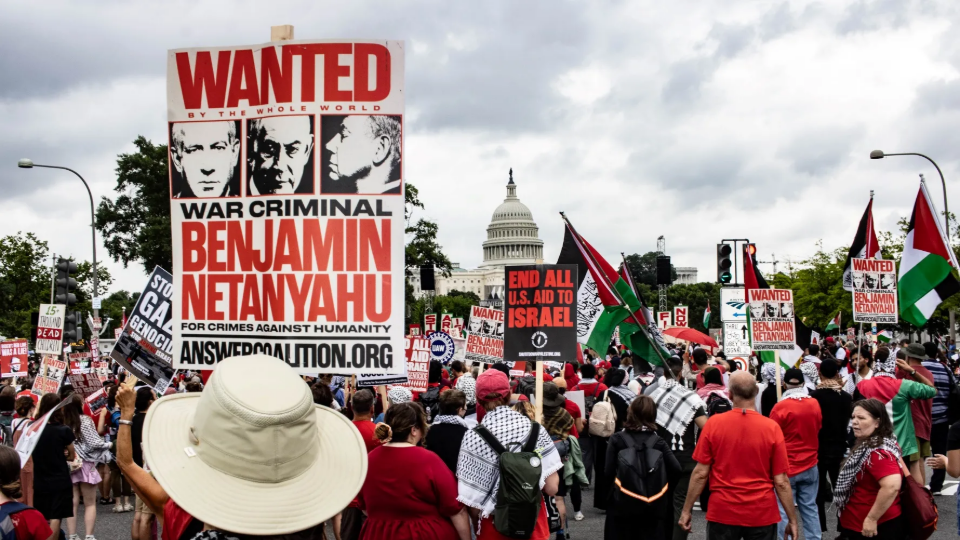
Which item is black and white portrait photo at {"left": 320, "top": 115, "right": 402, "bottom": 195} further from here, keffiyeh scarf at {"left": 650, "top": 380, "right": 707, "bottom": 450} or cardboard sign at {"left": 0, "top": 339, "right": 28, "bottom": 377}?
cardboard sign at {"left": 0, "top": 339, "right": 28, "bottom": 377}

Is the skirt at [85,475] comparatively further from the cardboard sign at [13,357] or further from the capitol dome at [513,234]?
the capitol dome at [513,234]

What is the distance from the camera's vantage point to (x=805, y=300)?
57.2m

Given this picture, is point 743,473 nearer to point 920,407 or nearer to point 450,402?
point 450,402

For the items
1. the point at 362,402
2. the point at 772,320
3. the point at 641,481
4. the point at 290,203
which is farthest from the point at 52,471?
the point at 772,320

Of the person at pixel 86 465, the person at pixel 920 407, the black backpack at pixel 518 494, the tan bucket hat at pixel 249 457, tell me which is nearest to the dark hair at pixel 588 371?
the person at pixel 920 407

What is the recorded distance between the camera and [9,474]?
520 cm

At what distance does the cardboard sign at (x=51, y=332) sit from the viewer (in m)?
15.1

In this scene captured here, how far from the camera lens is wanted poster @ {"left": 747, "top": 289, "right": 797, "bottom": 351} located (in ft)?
38.9

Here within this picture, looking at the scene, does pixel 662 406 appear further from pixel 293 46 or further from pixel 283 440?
pixel 283 440

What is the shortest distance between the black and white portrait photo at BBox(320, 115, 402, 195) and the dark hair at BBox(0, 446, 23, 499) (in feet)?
7.81

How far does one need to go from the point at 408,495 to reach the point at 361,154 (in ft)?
6.39

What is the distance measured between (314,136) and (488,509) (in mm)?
2366

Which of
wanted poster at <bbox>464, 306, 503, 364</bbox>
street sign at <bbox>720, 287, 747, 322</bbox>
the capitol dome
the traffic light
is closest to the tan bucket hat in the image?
wanted poster at <bbox>464, 306, 503, 364</bbox>

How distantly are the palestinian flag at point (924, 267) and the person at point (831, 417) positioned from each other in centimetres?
276
